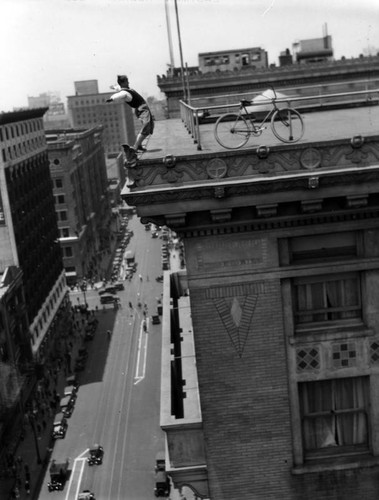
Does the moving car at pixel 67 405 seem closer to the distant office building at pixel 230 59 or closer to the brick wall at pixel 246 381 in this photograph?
the brick wall at pixel 246 381

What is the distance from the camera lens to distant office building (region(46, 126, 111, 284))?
103062 mm

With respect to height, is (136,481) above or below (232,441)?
below

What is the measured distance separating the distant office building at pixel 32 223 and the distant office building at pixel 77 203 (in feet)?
51.5

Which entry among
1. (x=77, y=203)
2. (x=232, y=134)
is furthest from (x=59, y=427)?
(x=77, y=203)

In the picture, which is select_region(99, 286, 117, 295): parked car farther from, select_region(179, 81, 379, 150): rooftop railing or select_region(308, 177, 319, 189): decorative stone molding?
select_region(308, 177, 319, 189): decorative stone molding

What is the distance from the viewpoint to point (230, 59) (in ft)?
378

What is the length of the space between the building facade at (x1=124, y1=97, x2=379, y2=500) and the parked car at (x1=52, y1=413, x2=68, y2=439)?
43570 mm

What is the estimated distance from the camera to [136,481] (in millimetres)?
46688

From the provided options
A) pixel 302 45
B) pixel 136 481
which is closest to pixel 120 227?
pixel 302 45

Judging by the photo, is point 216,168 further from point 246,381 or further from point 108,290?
point 108,290

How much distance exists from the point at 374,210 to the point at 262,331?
3080mm

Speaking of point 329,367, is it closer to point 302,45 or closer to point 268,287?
point 268,287

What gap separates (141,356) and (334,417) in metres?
59.4

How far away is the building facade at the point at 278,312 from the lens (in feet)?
38.1
